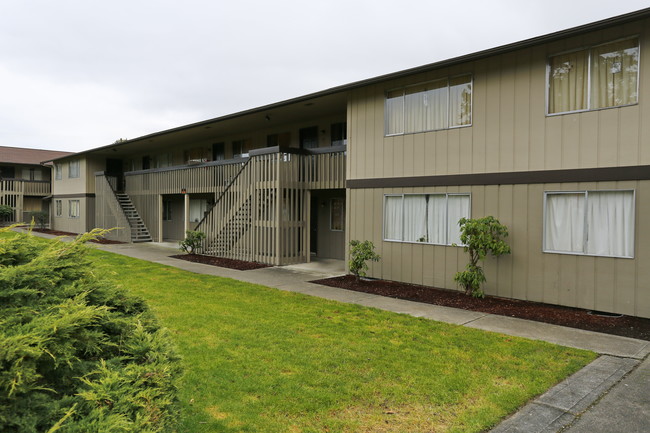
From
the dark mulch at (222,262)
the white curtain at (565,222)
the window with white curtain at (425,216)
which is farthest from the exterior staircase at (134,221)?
the white curtain at (565,222)

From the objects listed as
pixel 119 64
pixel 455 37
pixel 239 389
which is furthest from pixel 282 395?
pixel 455 37

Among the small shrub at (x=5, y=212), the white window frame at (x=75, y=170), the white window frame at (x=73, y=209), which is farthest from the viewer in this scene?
the small shrub at (x=5, y=212)

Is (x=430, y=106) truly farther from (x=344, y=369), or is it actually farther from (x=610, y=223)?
(x=344, y=369)

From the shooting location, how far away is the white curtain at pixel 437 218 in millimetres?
10062

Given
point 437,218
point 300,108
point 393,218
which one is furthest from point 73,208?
point 437,218

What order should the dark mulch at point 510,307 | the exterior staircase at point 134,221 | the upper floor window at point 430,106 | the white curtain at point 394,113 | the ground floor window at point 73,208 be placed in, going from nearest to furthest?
the dark mulch at point 510,307 → the upper floor window at point 430,106 → the white curtain at point 394,113 → the exterior staircase at point 134,221 → the ground floor window at point 73,208

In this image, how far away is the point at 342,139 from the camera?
15.3 m

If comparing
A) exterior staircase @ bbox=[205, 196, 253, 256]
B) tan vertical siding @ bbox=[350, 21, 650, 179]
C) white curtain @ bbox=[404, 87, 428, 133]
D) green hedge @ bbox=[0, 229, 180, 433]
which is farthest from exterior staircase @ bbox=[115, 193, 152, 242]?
green hedge @ bbox=[0, 229, 180, 433]

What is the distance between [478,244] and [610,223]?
2369 mm

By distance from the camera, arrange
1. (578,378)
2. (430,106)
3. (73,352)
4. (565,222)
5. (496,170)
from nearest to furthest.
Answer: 1. (73,352)
2. (578,378)
3. (565,222)
4. (496,170)
5. (430,106)

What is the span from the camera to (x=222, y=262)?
575 inches

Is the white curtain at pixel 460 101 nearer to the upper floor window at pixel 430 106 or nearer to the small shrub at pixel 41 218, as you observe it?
the upper floor window at pixel 430 106

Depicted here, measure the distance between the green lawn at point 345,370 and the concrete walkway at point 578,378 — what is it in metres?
0.22

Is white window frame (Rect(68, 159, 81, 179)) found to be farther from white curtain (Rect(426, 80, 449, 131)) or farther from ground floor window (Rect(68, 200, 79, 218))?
white curtain (Rect(426, 80, 449, 131))
